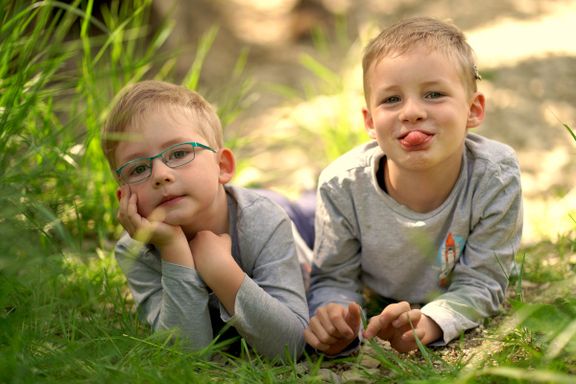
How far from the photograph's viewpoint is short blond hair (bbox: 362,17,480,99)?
2.61m

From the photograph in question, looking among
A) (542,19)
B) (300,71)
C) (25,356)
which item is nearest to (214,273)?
(25,356)

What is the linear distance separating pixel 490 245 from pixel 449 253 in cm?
15

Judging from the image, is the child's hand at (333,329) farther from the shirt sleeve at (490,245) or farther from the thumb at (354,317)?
the shirt sleeve at (490,245)

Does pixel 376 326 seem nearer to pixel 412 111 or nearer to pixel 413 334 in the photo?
pixel 413 334

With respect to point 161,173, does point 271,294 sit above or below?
below

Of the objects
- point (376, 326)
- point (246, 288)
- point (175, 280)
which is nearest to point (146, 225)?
point (175, 280)

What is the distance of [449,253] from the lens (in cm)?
280


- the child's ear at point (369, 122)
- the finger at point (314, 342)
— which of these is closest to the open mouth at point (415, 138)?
the child's ear at point (369, 122)

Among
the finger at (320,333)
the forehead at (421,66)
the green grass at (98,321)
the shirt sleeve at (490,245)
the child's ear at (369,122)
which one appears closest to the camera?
the green grass at (98,321)

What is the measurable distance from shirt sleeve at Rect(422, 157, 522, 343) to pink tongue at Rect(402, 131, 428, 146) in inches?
12.0

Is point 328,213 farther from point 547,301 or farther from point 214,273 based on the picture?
point 547,301

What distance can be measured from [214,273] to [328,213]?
594 mm

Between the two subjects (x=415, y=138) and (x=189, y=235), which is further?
(x=189, y=235)

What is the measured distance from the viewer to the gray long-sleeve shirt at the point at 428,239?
107 inches
